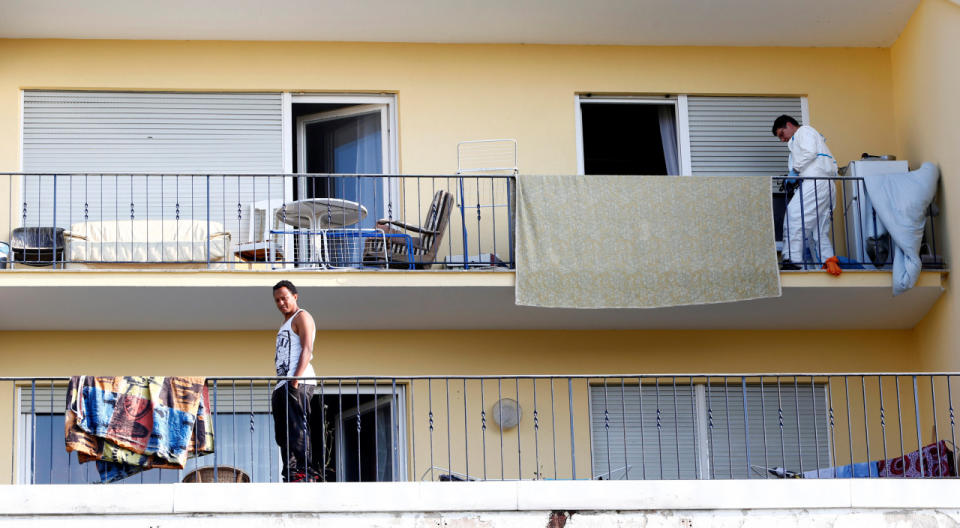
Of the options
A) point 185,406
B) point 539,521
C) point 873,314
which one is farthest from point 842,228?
point 185,406

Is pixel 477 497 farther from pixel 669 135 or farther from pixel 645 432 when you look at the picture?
pixel 669 135

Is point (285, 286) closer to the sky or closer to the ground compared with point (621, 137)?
closer to the ground

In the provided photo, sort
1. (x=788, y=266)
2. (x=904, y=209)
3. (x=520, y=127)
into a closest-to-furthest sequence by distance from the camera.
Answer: (x=904, y=209) → (x=788, y=266) → (x=520, y=127)

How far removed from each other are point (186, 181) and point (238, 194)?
52cm

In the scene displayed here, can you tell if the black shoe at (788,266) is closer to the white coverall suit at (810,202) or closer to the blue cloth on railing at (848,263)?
the white coverall suit at (810,202)

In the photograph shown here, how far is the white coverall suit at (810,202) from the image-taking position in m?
13.2

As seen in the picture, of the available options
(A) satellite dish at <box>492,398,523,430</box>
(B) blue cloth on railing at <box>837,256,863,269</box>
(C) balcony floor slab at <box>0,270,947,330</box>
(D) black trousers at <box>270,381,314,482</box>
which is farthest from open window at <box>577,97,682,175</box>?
(D) black trousers at <box>270,381,314,482</box>

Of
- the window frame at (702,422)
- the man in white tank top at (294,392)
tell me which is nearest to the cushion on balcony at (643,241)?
the window frame at (702,422)

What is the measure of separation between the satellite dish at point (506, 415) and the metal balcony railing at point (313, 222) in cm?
118

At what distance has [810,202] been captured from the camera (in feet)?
43.6

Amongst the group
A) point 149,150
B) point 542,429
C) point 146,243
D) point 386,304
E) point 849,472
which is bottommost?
point 849,472

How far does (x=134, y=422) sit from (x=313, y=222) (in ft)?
9.15

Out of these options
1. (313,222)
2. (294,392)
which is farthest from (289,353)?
(313,222)

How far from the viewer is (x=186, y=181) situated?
44.9ft
